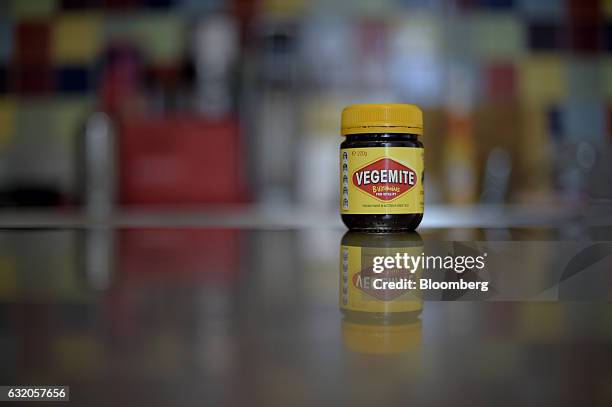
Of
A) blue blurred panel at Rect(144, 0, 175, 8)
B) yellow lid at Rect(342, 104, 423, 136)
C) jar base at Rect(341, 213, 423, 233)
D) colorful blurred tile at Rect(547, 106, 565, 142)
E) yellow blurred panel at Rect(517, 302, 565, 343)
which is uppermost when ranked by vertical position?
blue blurred panel at Rect(144, 0, 175, 8)

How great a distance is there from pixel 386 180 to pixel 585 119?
6.16 feet

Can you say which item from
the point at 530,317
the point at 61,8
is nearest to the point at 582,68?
the point at 61,8

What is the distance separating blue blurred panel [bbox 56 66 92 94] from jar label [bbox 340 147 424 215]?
1908 millimetres

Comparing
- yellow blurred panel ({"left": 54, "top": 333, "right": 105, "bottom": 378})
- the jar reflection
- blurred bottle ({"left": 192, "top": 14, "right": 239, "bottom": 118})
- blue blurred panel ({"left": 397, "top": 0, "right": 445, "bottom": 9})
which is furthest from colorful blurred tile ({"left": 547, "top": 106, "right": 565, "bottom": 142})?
yellow blurred panel ({"left": 54, "top": 333, "right": 105, "bottom": 378})

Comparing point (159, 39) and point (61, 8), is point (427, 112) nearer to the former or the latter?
point (159, 39)

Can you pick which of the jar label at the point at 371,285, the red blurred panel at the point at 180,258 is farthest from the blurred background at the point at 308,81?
the jar label at the point at 371,285

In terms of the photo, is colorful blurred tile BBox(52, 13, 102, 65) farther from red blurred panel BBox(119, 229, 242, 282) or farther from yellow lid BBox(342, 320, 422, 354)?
yellow lid BBox(342, 320, 422, 354)

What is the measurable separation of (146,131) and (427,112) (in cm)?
82

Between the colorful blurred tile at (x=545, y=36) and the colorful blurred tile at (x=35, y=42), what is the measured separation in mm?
1573

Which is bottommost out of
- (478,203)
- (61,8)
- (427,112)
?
(478,203)

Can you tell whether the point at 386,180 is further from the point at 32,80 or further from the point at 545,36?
the point at 32,80

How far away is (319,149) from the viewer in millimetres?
2119

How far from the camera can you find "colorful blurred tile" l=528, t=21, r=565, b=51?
215 centimetres

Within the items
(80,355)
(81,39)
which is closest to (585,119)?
(81,39)
